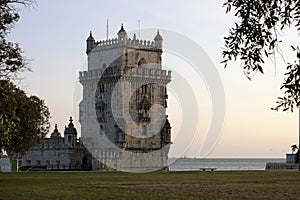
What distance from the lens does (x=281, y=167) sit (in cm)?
8956

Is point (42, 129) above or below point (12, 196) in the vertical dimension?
above

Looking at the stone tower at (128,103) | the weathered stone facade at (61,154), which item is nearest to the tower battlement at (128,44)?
the stone tower at (128,103)

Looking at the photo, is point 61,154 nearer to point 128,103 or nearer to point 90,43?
point 128,103

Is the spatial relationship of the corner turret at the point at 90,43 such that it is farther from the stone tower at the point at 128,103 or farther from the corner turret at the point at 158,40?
the corner turret at the point at 158,40

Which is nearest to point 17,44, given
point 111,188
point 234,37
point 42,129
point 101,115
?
point 111,188

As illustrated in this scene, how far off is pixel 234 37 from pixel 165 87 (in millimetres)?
76985

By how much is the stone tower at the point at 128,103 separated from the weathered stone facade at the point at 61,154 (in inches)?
85.1

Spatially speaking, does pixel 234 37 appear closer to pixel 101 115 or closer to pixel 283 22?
pixel 283 22

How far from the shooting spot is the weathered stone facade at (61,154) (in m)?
86.7

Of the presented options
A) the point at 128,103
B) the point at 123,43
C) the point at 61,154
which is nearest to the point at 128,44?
the point at 123,43

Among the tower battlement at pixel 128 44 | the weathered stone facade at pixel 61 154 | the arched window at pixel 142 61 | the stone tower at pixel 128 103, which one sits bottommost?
the weathered stone facade at pixel 61 154

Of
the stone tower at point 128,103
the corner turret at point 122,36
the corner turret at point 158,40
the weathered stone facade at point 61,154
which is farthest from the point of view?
the corner turret at point 158,40

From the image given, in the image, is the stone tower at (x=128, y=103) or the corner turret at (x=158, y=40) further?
the corner turret at (x=158, y=40)

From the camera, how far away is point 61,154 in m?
87.5
